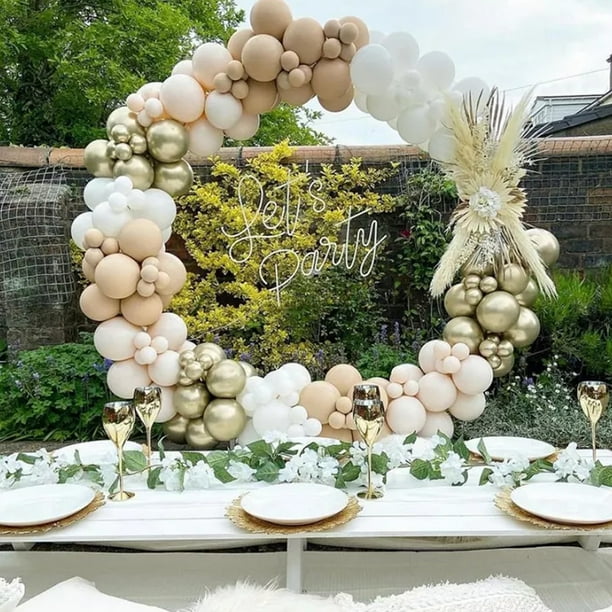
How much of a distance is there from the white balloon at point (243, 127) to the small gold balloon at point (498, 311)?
51.3 inches

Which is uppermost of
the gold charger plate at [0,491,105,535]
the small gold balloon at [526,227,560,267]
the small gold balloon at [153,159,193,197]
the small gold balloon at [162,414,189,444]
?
the small gold balloon at [153,159,193,197]

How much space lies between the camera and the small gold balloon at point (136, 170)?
263 centimetres

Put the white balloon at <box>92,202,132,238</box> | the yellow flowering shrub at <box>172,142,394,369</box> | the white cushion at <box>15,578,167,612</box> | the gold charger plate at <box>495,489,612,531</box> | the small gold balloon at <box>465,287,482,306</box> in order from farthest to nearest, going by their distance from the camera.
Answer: the yellow flowering shrub at <box>172,142,394,369</box> < the small gold balloon at <box>465,287,482,306</box> < the white balloon at <box>92,202,132,238</box> < the gold charger plate at <box>495,489,612,531</box> < the white cushion at <box>15,578,167,612</box>

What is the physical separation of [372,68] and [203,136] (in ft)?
2.65

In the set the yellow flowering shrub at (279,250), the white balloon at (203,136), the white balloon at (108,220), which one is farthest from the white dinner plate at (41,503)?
the yellow flowering shrub at (279,250)

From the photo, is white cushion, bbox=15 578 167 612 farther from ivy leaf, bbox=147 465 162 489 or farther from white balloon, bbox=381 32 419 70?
white balloon, bbox=381 32 419 70

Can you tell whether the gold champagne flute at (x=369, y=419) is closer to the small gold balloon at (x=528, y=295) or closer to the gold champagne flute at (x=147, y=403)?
the gold champagne flute at (x=147, y=403)

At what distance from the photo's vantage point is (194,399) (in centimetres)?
258

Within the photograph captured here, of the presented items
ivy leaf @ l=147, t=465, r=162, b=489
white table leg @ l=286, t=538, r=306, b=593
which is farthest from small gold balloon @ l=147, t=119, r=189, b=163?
white table leg @ l=286, t=538, r=306, b=593

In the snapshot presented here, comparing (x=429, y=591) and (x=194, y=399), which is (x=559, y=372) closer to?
(x=194, y=399)

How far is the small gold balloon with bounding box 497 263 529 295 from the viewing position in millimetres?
2611

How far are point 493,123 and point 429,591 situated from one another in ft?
6.60

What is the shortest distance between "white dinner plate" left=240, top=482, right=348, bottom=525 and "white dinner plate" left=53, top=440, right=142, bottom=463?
0.58 meters

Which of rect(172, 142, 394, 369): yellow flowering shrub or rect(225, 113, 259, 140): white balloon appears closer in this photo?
rect(225, 113, 259, 140): white balloon
